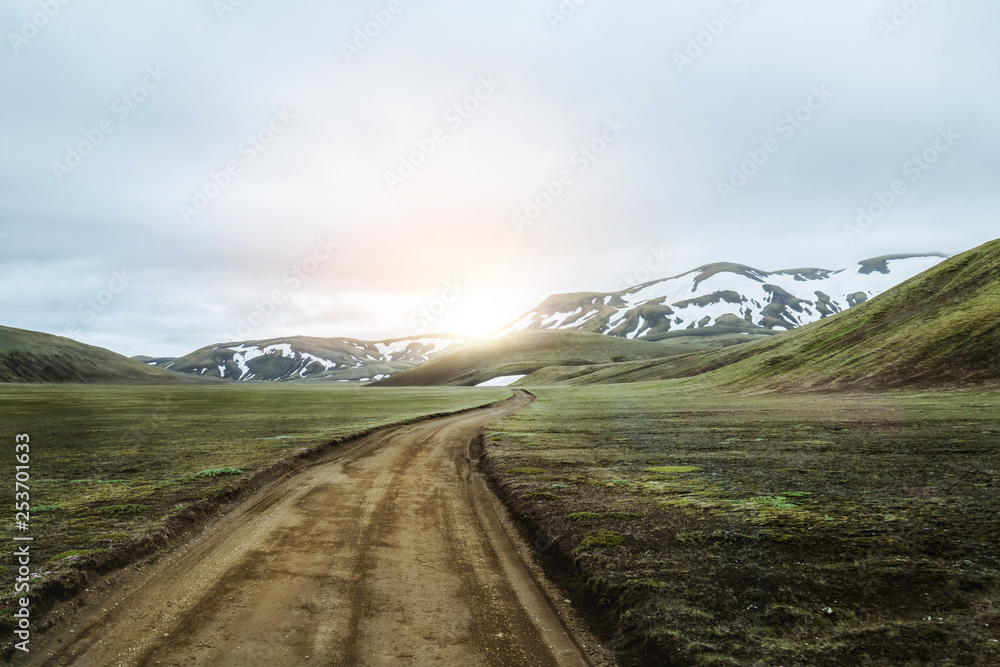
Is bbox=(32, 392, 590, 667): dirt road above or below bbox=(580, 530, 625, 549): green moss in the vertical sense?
above

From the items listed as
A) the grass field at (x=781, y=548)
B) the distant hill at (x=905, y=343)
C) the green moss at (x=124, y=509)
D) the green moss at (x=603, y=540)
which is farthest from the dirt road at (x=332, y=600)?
the distant hill at (x=905, y=343)

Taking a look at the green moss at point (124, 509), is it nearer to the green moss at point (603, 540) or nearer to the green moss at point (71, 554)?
the green moss at point (71, 554)

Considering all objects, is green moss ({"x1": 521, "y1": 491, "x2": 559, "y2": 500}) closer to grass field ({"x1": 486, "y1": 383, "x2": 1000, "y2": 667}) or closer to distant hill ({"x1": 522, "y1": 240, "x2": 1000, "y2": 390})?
grass field ({"x1": 486, "y1": 383, "x2": 1000, "y2": 667})

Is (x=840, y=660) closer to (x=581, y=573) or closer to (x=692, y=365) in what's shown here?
(x=581, y=573)

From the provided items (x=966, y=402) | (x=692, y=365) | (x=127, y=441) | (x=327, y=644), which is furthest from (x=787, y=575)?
(x=692, y=365)

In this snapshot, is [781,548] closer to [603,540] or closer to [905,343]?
[603,540]

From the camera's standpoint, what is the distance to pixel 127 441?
32.8m

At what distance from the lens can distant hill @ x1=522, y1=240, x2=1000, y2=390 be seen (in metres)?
65.8

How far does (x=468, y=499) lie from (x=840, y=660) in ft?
38.9

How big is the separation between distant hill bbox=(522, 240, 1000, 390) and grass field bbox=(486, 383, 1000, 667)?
52918 millimetres

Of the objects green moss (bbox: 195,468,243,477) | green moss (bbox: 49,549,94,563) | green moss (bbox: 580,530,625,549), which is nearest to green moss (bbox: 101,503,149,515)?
green moss (bbox: 49,549,94,563)

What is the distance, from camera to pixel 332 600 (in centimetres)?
889

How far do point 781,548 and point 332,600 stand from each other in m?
9.32

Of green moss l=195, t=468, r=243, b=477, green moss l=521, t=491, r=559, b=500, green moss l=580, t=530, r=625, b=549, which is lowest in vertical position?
green moss l=580, t=530, r=625, b=549
